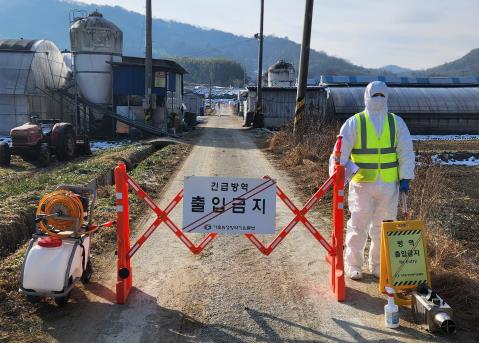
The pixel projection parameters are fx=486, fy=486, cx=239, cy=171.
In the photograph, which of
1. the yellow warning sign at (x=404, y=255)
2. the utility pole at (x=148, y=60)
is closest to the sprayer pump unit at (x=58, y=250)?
the yellow warning sign at (x=404, y=255)

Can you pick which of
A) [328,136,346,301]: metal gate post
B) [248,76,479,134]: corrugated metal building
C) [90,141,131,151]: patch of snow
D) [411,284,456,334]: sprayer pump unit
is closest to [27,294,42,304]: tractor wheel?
[328,136,346,301]: metal gate post

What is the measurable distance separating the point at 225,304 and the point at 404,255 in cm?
191

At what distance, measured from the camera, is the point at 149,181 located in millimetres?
11820

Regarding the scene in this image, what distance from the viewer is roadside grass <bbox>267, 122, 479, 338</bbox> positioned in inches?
199

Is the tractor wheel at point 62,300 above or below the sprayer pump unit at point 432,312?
below

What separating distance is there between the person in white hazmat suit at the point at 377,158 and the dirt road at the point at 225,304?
871mm

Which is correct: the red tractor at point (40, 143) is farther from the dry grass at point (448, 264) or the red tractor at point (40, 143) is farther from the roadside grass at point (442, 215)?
the dry grass at point (448, 264)

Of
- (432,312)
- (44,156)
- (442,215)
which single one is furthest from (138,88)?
(432,312)

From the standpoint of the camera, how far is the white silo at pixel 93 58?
30781 mm

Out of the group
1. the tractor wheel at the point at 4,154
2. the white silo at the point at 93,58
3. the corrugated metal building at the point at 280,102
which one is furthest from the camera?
the corrugated metal building at the point at 280,102

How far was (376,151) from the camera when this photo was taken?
5.44 metres

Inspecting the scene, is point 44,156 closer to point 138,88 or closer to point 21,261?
point 21,261

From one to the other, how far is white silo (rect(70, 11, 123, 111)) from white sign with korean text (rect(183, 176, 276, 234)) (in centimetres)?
2745

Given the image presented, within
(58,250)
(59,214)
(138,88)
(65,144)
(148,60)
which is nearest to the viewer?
(58,250)
